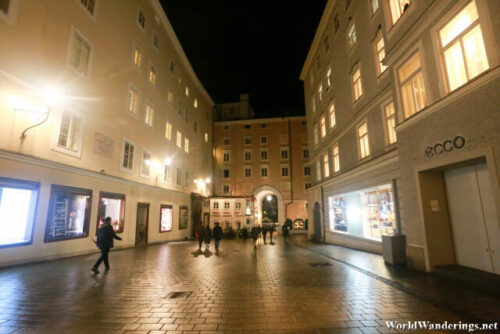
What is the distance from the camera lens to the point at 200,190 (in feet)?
112

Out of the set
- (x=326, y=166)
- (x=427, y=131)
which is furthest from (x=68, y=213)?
(x=326, y=166)

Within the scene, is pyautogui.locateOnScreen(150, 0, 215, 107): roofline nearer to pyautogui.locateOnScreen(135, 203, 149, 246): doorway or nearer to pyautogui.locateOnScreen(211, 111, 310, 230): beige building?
pyautogui.locateOnScreen(211, 111, 310, 230): beige building

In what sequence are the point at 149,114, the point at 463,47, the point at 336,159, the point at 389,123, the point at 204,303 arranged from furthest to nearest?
the point at 149,114 → the point at 336,159 → the point at 389,123 → the point at 463,47 → the point at 204,303

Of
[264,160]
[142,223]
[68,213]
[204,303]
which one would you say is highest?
[264,160]

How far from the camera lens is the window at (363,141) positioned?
1474 cm

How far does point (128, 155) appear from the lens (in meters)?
18.2

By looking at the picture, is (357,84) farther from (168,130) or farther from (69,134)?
(168,130)

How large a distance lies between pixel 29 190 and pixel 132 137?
859 centimetres

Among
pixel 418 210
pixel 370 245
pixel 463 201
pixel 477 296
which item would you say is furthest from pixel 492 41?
pixel 370 245

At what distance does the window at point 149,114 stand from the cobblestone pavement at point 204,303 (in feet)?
Result: 46.5

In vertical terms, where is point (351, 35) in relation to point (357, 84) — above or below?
above

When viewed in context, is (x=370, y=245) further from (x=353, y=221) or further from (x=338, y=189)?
(x=338, y=189)

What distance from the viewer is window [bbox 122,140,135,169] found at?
57.7 feet

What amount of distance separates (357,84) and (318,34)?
399 inches
